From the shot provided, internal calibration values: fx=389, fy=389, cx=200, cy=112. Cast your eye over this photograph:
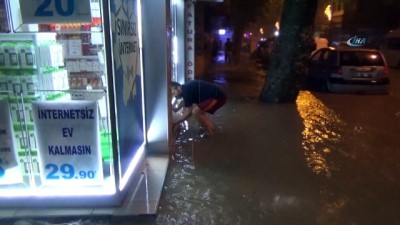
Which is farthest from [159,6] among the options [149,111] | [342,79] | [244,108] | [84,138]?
[342,79]

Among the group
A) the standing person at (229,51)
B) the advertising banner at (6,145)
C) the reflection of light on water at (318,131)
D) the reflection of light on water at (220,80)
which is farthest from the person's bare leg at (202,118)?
the standing person at (229,51)

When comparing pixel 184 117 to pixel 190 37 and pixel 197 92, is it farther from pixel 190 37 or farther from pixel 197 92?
pixel 190 37

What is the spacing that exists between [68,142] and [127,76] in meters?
1.00

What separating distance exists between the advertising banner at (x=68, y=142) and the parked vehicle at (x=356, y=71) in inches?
397

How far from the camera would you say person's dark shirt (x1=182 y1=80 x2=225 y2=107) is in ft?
23.2

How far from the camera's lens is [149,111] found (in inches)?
230

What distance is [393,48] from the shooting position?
24.5 meters

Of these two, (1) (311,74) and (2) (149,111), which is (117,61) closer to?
(2) (149,111)

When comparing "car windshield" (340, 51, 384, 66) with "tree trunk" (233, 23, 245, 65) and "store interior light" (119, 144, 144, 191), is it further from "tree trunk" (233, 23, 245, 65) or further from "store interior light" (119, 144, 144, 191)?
"tree trunk" (233, 23, 245, 65)

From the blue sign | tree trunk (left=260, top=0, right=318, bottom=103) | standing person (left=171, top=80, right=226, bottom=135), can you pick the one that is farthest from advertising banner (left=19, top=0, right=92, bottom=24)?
the blue sign

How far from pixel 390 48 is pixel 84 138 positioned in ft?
82.1

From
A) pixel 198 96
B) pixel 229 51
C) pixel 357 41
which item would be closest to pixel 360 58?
pixel 198 96

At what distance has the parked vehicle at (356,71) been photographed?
40.3 ft

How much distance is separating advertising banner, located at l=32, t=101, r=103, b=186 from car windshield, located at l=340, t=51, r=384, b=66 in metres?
10.1
